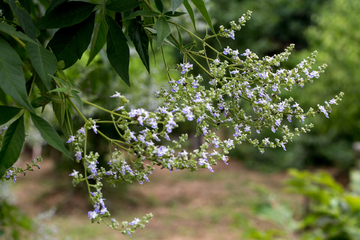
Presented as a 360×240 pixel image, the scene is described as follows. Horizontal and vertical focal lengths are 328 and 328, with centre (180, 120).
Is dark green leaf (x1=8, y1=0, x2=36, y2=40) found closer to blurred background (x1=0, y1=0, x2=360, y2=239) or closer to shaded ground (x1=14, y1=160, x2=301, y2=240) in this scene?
blurred background (x1=0, y1=0, x2=360, y2=239)

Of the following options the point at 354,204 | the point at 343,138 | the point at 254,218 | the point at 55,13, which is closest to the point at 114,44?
the point at 55,13

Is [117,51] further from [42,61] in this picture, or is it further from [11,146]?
[11,146]

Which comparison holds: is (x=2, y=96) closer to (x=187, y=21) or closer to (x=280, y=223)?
(x=280, y=223)

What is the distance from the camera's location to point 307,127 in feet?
3.54

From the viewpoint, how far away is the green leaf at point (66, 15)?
909 mm

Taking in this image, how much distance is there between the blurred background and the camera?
18.3 feet

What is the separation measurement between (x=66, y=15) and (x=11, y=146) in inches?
15.5

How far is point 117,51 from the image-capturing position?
3.17ft

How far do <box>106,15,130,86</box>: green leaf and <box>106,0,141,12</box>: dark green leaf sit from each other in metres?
0.04

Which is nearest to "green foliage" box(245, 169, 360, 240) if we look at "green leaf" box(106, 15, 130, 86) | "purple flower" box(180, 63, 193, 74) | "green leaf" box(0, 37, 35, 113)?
"purple flower" box(180, 63, 193, 74)

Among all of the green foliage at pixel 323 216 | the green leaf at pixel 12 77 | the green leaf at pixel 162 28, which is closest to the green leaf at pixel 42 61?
the green leaf at pixel 12 77

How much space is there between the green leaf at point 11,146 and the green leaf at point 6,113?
27mm

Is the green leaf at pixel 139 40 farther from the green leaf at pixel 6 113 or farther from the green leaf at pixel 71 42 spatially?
the green leaf at pixel 6 113

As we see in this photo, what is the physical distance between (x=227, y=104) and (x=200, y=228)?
307 inches
